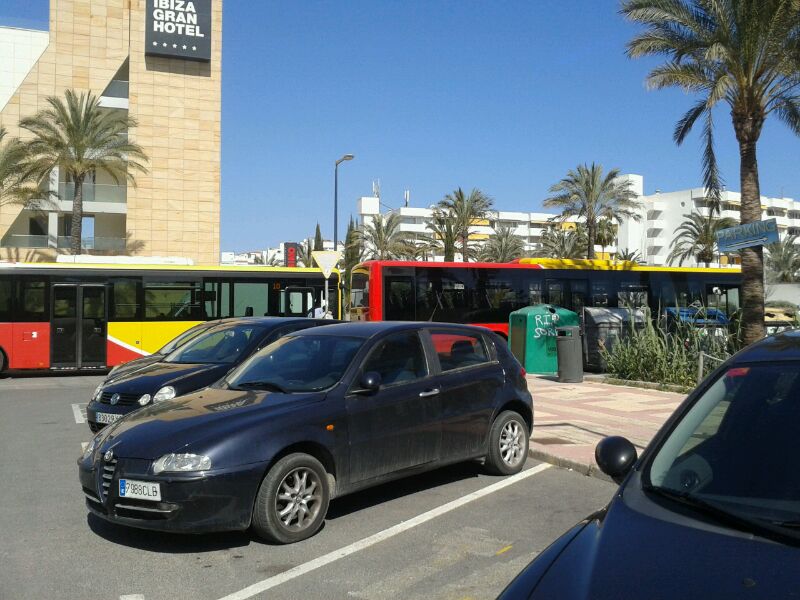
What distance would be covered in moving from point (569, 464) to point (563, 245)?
176 ft

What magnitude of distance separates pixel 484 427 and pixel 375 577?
2880 millimetres

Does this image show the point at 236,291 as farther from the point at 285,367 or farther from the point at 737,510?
the point at 737,510

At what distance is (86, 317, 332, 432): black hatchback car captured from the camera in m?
8.80

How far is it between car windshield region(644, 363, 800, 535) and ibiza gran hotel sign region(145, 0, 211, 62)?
151 feet

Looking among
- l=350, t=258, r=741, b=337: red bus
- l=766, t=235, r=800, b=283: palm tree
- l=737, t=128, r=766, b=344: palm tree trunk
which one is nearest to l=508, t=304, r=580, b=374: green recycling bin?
l=737, t=128, r=766, b=344: palm tree trunk

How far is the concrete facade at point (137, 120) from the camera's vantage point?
42031 millimetres

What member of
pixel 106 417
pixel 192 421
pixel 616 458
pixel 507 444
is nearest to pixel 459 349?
pixel 507 444

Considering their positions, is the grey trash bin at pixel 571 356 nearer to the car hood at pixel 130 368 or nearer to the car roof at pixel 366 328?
the car hood at pixel 130 368

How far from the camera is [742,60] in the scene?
16406mm

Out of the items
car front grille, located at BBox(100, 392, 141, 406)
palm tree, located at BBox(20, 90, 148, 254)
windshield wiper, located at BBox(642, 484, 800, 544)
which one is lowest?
car front grille, located at BBox(100, 392, 141, 406)

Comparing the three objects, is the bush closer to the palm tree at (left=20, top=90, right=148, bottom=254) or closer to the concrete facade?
the palm tree at (left=20, top=90, right=148, bottom=254)

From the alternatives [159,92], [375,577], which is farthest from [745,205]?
[159,92]

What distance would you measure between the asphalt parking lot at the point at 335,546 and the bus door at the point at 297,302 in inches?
575

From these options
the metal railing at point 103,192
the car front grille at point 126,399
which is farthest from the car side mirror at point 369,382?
the metal railing at point 103,192
